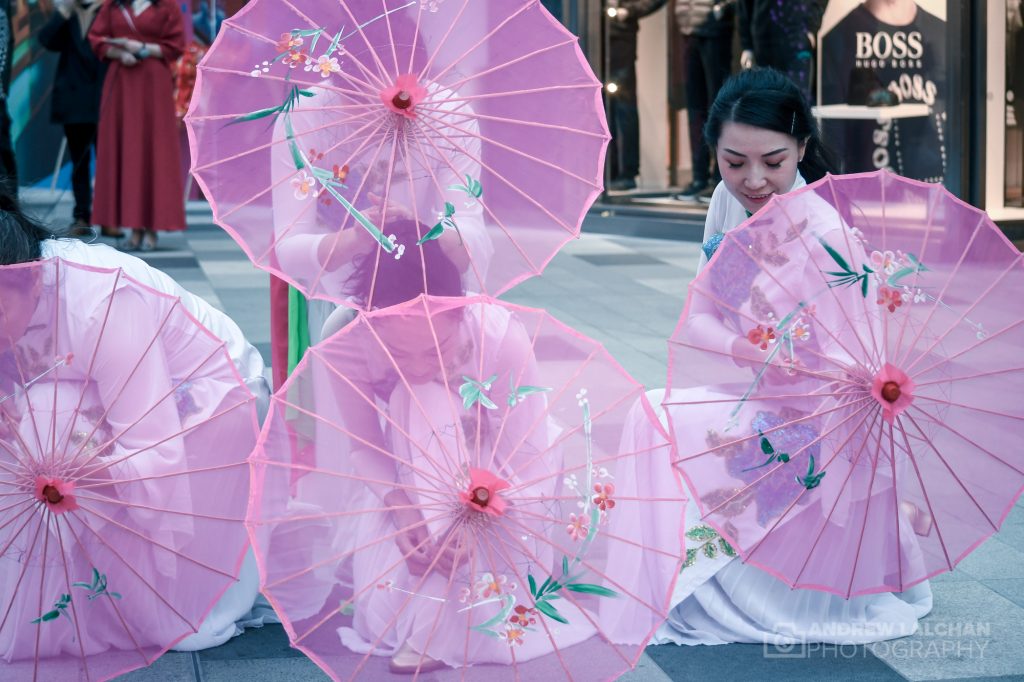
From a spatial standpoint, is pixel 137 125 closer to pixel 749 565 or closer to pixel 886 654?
pixel 749 565

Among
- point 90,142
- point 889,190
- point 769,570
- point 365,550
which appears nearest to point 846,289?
point 889,190

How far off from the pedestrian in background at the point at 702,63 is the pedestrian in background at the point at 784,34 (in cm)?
21

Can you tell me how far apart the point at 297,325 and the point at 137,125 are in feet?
17.4

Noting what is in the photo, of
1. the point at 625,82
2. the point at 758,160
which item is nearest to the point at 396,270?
the point at 758,160

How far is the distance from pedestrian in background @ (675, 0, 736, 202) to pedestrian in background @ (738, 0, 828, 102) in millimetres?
211

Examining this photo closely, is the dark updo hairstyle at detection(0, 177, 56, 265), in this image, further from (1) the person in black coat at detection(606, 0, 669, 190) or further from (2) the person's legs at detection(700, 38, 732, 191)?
(1) the person in black coat at detection(606, 0, 669, 190)

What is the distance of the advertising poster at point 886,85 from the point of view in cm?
800

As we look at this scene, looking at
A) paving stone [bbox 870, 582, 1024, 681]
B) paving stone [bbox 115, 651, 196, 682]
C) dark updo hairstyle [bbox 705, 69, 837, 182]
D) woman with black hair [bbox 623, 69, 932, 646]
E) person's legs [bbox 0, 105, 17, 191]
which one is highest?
person's legs [bbox 0, 105, 17, 191]

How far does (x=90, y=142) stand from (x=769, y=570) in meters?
7.77

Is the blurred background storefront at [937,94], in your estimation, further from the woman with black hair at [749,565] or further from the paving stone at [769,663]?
the paving stone at [769,663]

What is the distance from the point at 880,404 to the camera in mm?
2645

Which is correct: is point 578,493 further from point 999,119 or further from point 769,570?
point 999,119

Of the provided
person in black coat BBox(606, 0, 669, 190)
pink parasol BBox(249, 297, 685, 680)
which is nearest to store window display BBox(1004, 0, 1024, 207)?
person in black coat BBox(606, 0, 669, 190)

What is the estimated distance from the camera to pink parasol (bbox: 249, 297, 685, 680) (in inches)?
96.0
